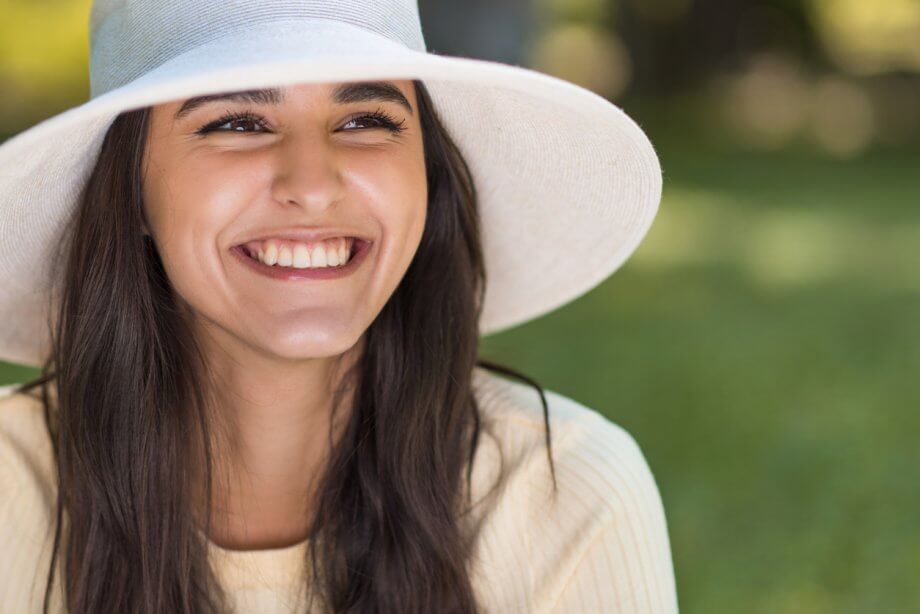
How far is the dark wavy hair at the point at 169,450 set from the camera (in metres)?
2.31

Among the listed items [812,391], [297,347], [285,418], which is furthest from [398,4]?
[812,391]

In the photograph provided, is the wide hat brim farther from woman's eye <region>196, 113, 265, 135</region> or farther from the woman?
woman's eye <region>196, 113, 265, 135</region>

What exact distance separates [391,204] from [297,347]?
0.99 ft

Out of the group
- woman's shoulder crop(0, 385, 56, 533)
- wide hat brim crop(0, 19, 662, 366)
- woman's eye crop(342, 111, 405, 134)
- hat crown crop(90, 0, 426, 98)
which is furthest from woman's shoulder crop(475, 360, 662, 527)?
woman's shoulder crop(0, 385, 56, 533)

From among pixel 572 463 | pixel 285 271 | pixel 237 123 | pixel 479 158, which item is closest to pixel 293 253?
pixel 285 271

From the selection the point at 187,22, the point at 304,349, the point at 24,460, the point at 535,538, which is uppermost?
the point at 187,22

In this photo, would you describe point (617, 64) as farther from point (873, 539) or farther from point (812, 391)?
point (873, 539)

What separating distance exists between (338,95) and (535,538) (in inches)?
35.2

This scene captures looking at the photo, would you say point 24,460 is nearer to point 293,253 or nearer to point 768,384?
point 293,253

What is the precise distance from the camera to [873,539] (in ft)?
13.3

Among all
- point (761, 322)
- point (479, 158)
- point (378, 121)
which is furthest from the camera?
point (761, 322)

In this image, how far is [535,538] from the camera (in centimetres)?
238

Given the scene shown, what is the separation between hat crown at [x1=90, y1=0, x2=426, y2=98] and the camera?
6.42 ft

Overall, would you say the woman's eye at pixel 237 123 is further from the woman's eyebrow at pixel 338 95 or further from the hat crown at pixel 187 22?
the hat crown at pixel 187 22
